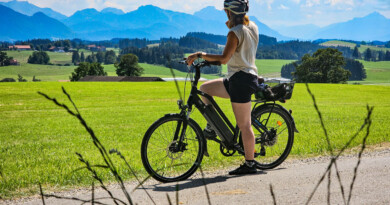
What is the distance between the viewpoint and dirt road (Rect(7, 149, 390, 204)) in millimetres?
4211

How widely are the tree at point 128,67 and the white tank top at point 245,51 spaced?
12076 cm

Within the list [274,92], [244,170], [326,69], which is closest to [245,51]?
[274,92]

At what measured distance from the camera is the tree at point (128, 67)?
123812 mm

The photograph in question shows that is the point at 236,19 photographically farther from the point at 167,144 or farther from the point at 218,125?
the point at 167,144

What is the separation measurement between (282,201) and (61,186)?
9.37 feet

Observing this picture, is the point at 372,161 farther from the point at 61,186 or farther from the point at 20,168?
the point at 20,168

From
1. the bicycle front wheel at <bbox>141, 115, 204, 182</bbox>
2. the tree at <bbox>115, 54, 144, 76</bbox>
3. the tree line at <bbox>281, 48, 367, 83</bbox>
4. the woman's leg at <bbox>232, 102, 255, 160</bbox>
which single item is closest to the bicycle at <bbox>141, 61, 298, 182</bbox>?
the bicycle front wheel at <bbox>141, 115, 204, 182</bbox>

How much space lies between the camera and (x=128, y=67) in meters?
125

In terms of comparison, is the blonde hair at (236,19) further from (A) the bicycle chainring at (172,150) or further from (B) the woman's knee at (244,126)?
(A) the bicycle chainring at (172,150)

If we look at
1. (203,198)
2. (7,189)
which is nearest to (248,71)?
(203,198)

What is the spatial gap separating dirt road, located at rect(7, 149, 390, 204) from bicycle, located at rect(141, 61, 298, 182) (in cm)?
25

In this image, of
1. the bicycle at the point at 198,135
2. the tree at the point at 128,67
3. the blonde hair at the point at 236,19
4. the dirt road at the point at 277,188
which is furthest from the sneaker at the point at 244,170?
the tree at the point at 128,67

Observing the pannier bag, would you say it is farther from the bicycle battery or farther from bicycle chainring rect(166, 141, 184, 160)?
bicycle chainring rect(166, 141, 184, 160)

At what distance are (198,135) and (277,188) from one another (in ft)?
4.16
